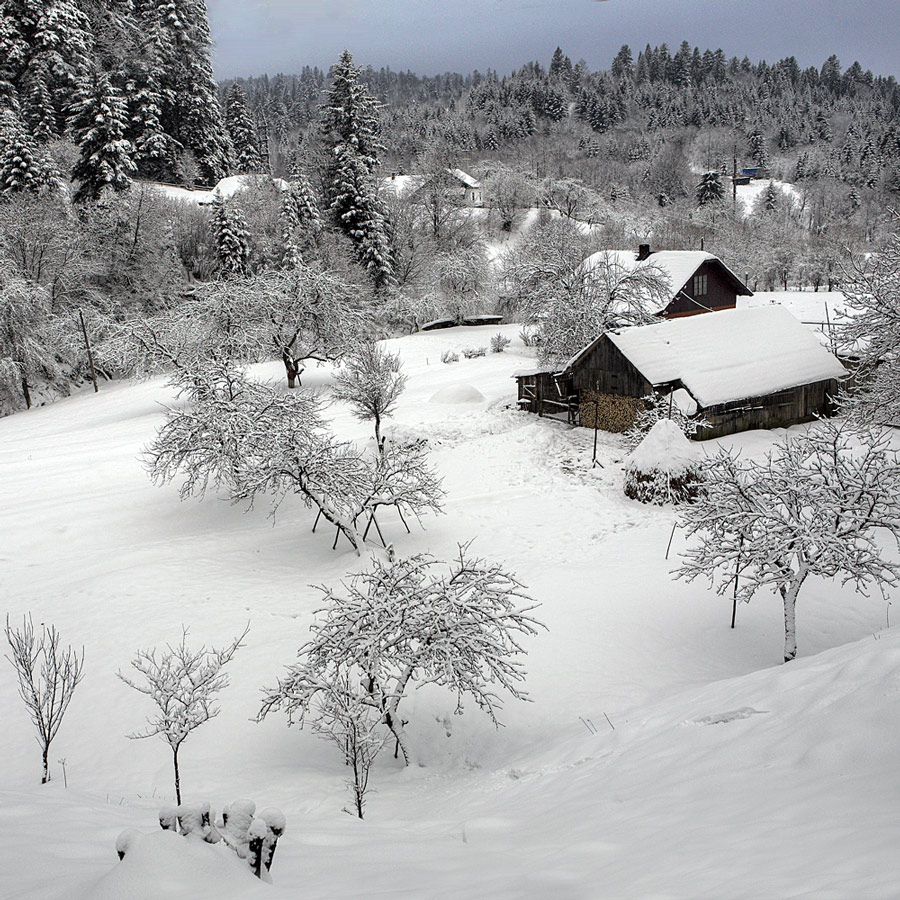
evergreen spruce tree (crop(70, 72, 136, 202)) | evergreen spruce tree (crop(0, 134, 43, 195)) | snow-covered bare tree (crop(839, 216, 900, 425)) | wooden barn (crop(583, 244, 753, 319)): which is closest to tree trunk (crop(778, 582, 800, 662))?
snow-covered bare tree (crop(839, 216, 900, 425))

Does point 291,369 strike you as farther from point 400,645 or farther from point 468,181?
point 468,181

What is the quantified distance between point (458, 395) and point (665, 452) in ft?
40.5

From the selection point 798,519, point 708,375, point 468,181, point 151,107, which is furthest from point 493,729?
point 468,181

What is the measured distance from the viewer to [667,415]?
23.5m

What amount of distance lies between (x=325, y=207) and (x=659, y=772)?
48.3 metres

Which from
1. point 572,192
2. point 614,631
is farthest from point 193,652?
point 572,192

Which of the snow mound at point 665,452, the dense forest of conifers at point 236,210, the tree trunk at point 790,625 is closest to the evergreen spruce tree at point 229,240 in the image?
the dense forest of conifers at point 236,210

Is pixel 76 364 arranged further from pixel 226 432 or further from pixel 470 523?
pixel 470 523

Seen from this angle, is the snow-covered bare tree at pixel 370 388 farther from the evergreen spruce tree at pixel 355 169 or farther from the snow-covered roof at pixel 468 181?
the snow-covered roof at pixel 468 181

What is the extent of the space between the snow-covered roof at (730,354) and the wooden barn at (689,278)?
10665mm

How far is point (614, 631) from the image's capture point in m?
14.0

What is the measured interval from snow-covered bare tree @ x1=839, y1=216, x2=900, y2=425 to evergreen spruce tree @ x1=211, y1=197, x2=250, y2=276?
119 feet

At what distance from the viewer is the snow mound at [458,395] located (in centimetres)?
3084

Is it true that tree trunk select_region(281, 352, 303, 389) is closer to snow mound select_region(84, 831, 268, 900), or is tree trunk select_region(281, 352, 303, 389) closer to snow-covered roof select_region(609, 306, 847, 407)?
snow-covered roof select_region(609, 306, 847, 407)
